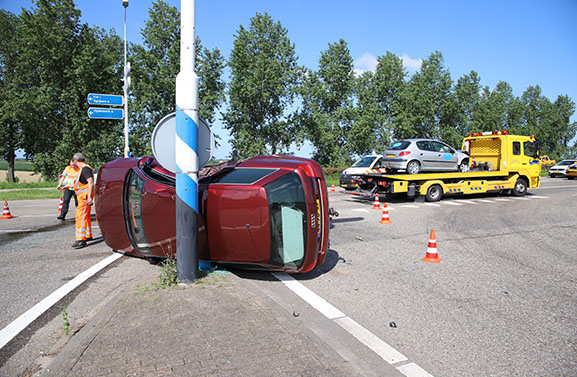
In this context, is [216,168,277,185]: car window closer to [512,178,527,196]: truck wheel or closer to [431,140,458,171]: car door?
[431,140,458,171]: car door

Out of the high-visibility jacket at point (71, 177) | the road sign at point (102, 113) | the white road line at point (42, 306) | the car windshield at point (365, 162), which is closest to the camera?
the white road line at point (42, 306)

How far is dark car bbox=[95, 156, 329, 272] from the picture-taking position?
4.97 metres

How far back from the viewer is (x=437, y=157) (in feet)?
53.0

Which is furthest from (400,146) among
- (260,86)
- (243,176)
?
(260,86)

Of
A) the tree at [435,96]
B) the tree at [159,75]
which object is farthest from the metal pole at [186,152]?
the tree at [435,96]

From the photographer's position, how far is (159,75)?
39.6 m

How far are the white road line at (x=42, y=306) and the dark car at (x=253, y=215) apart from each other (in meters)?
1.08

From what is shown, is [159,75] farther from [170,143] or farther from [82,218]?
[170,143]

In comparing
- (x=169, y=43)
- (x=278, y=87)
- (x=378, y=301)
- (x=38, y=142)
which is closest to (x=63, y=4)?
(x=169, y=43)

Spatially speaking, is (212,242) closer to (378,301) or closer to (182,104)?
(182,104)

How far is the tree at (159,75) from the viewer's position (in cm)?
3894

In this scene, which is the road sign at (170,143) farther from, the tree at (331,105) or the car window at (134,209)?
the tree at (331,105)

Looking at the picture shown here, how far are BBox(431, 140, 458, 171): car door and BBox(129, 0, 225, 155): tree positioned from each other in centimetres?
2617

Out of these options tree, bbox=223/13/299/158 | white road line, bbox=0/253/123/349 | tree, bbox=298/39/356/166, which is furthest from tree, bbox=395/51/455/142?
white road line, bbox=0/253/123/349
